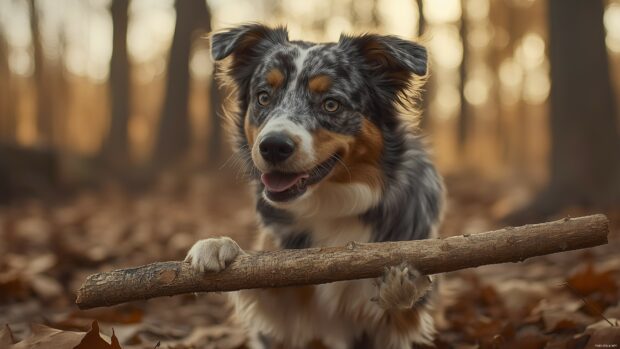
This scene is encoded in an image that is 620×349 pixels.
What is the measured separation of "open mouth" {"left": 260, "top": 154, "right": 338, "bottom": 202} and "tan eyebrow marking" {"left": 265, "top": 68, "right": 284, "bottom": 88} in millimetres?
695

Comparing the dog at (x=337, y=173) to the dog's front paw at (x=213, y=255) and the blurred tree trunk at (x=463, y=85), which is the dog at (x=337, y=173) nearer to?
the dog's front paw at (x=213, y=255)

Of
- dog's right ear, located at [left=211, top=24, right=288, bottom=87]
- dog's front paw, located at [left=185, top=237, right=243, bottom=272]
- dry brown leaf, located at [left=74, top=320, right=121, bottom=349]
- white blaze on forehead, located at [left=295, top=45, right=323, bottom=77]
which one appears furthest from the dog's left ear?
dry brown leaf, located at [left=74, top=320, right=121, bottom=349]

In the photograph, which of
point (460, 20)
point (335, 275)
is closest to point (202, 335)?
point (335, 275)

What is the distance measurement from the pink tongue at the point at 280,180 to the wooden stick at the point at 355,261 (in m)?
0.80

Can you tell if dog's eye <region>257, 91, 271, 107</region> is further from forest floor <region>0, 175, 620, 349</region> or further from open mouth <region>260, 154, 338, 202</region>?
forest floor <region>0, 175, 620, 349</region>

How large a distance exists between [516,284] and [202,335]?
107 inches

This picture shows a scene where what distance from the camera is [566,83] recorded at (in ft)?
30.5

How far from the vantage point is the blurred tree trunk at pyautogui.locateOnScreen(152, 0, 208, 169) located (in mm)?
16234

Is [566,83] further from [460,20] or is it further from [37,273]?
[460,20]

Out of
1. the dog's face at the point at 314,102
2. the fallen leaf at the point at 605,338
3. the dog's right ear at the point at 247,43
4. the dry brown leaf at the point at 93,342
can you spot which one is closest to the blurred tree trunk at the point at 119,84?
the dog's right ear at the point at 247,43

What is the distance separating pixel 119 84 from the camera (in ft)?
63.7

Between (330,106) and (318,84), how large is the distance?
17 centimetres

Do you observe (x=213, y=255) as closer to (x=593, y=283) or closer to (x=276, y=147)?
(x=276, y=147)

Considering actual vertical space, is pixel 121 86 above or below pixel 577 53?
below
